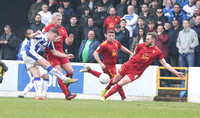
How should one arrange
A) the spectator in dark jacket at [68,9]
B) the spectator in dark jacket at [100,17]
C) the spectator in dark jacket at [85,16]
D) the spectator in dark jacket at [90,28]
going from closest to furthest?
1. the spectator in dark jacket at [90,28]
2. the spectator in dark jacket at [100,17]
3. the spectator in dark jacket at [85,16]
4. the spectator in dark jacket at [68,9]

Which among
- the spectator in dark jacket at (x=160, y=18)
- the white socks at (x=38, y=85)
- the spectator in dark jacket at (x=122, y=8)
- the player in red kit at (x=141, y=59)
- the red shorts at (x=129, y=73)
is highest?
the spectator in dark jacket at (x=122, y=8)

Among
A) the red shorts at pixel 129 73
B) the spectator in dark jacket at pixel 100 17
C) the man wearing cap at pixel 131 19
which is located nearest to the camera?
the red shorts at pixel 129 73

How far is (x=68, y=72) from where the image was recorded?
14695mm

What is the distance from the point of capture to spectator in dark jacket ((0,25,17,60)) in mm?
20547

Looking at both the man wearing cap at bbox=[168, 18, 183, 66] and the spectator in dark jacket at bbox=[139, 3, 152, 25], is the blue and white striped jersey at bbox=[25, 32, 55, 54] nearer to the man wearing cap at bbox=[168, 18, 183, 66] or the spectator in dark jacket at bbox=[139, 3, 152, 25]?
the man wearing cap at bbox=[168, 18, 183, 66]

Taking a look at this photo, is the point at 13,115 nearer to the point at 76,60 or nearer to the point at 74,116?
the point at 74,116

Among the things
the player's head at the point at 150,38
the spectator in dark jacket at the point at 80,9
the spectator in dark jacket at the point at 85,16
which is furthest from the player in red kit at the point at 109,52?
the spectator in dark jacket at the point at 80,9

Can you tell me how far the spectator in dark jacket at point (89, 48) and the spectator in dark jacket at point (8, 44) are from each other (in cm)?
312

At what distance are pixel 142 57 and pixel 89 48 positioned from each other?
493 cm

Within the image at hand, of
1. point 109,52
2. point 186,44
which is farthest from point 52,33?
point 186,44

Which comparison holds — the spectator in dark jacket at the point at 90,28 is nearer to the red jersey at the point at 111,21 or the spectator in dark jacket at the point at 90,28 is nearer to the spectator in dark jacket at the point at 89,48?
the spectator in dark jacket at the point at 89,48

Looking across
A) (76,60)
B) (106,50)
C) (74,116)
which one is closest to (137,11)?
(76,60)

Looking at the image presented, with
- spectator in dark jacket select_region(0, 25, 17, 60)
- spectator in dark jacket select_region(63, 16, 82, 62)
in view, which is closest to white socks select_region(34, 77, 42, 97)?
spectator in dark jacket select_region(63, 16, 82, 62)

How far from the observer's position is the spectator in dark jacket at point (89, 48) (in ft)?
61.6
